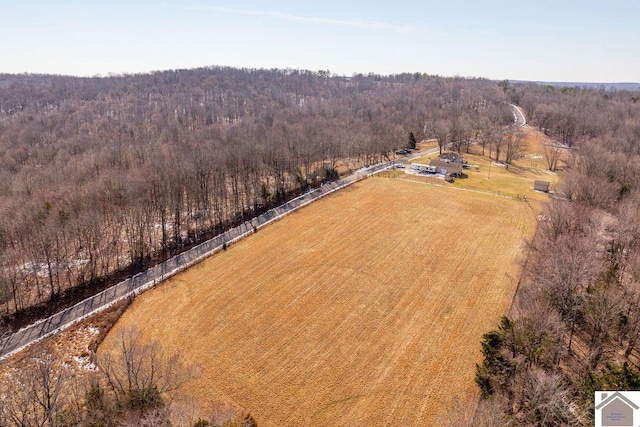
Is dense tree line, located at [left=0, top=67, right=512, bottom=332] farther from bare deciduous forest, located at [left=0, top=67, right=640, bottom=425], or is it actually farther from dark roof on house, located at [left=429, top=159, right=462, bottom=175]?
dark roof on house, located at [left=429, top=159, right=462, bottom=175]

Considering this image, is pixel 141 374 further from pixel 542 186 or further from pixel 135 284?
pixel 542 186

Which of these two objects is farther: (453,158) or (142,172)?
(453,158)

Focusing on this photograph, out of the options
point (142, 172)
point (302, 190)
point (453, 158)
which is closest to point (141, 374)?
point (142, 172)

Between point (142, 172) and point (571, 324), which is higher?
point (142, 172)

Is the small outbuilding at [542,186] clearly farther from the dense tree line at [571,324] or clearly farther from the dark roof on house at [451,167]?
the dense tree line at [571,324]

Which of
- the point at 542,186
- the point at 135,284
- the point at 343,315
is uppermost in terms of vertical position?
the point at 542,186

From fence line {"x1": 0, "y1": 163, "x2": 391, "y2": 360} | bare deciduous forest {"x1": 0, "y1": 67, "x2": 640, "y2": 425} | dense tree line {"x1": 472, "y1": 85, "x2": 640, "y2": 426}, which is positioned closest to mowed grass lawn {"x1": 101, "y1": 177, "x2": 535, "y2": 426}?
fence line {"x1": 0, "y1": 163, "x2": 391, "y2": 360}
